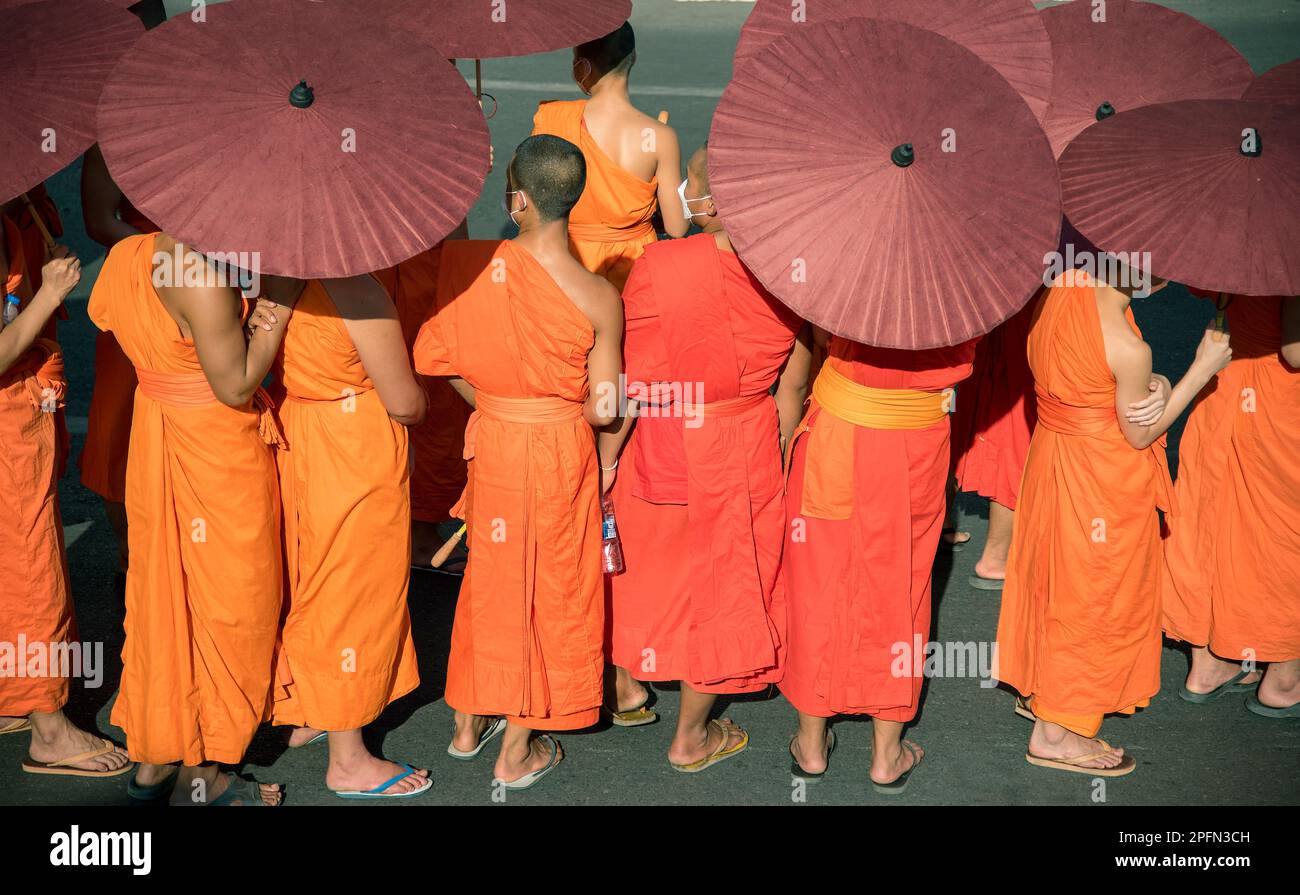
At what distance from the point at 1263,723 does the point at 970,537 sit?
1507 millimetres

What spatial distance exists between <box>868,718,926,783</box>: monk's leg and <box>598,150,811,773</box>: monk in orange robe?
37cm

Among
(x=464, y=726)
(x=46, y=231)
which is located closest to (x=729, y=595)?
(x=464, y=726)

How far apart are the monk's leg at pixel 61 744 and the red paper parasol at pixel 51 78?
5.64 feet

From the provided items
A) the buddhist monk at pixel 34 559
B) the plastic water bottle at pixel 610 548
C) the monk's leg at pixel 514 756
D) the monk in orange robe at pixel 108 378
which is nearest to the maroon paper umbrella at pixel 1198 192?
the plastic water bottle at pixel 610 548

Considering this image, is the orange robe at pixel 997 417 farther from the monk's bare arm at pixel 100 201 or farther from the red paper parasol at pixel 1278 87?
the monk's bare arm at pixel 100 201

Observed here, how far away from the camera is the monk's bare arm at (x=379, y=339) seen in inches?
144

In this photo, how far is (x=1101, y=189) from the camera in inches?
149

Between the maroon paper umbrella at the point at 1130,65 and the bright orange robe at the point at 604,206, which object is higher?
the maroon paper umbrella at the point at 1130,65

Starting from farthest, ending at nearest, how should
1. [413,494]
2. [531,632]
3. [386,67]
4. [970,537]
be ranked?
[970,537] → [413,494] → [531,632] → [386,67]

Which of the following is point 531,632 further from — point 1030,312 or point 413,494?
point 1030,312

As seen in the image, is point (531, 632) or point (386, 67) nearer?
point (386, 67)

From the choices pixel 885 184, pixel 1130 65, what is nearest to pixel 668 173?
pixel 1130 65

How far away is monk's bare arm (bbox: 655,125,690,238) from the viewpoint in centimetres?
541

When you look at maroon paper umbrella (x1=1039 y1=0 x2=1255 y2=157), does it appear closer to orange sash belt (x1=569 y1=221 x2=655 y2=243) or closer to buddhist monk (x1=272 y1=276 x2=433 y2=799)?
orange sash belt (x1=569 y1=221 x2=655 y2=243)
